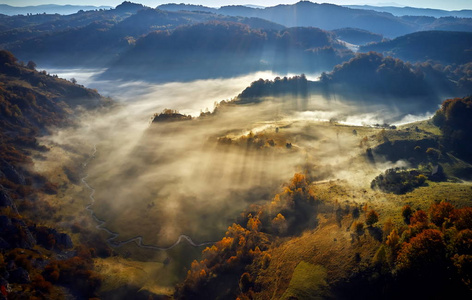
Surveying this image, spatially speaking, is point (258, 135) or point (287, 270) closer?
point (287, 270)

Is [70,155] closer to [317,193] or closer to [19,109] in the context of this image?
[19,109]

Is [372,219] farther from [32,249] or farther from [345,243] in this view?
[32,249]

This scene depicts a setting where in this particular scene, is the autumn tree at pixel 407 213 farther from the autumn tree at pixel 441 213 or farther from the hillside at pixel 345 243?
the autumn tree at pixel 441 213

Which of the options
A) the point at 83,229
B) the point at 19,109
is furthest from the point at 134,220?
the point at 19,109

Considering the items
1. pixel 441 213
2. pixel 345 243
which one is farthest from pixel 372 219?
pixel 441 213

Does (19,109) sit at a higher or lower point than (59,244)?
higher

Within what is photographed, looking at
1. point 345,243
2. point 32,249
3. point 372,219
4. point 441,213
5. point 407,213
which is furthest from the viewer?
point 32,249

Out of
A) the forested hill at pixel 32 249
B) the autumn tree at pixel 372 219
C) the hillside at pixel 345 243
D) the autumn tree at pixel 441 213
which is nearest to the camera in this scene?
the hillside at pixel 345 243

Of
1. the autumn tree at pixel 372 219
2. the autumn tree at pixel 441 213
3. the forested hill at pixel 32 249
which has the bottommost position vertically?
the forested hill at pixel 32 249

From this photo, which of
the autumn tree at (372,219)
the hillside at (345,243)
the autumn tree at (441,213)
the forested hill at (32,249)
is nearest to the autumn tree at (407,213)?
the hillside at (345,243)

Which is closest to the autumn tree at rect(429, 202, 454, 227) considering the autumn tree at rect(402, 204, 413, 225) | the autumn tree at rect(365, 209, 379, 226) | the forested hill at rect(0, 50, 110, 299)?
the autumn tree at rect(402, 204, 413, 225)

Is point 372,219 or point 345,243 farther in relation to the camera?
point 372,219
